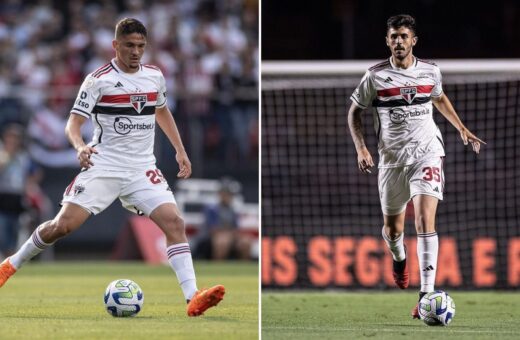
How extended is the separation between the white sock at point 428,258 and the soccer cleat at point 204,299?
1821 mm

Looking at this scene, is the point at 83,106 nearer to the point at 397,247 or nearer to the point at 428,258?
the point at 428,258

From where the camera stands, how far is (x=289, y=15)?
2084 cm

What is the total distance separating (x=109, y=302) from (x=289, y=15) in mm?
12624

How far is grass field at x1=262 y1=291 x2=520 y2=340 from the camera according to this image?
8.37m

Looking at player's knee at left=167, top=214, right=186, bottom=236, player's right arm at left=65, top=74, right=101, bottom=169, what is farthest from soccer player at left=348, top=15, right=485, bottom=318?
player's right arm at left=65, top=74, right=101, bottom=169

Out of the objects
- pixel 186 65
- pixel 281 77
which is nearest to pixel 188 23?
pixel 186 65

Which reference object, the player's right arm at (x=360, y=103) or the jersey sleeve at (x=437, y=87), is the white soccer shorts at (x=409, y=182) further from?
the jersey sleeve at (x=437, y=87)

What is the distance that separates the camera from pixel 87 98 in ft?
29.6

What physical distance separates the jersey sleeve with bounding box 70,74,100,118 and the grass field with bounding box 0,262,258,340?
5.24 feet

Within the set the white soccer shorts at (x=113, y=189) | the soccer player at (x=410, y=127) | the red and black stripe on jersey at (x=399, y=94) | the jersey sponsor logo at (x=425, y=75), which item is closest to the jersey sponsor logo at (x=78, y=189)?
the white soccer shorts at (x=113, y=189)

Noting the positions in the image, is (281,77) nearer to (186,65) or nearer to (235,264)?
(235,264)

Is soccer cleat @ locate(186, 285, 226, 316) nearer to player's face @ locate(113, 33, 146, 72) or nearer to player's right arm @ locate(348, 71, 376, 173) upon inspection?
player's face @ locate(113, 33, 146, 72)

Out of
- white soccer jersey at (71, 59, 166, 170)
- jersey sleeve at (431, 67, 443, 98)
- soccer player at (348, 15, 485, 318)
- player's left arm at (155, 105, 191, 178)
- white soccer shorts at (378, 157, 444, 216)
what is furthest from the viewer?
jersey sleeve at (431, 67, 443, 98)

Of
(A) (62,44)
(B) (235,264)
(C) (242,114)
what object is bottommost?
(B) (235,264)
